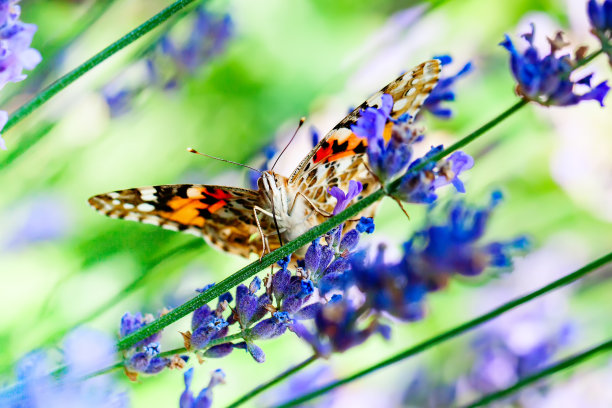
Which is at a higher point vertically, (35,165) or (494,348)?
(35,165)

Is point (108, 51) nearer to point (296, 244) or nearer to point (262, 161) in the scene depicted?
point (296, 244)

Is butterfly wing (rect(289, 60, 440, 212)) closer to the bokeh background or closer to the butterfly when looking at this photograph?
the butterfly

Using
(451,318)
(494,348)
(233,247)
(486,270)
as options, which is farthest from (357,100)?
(486,270)

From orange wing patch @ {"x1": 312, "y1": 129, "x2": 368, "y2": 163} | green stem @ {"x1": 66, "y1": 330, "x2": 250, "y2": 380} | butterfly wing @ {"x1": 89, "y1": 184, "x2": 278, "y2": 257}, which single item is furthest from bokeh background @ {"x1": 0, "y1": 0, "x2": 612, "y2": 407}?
orange wing patch @ {"x1": 312, "y1": 129, "x2": 368, "y2": 163}

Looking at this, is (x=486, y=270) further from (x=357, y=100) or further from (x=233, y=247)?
(x=357, y=100)

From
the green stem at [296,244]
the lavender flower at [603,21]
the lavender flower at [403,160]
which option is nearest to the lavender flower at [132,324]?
the green stem at [296,244]

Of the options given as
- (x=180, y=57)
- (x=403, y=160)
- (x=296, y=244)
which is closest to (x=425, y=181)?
(x=403, y=160)

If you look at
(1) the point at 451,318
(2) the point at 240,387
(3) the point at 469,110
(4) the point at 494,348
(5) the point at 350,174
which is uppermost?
(3) the point at 469,110

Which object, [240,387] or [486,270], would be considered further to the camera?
[240,387]
